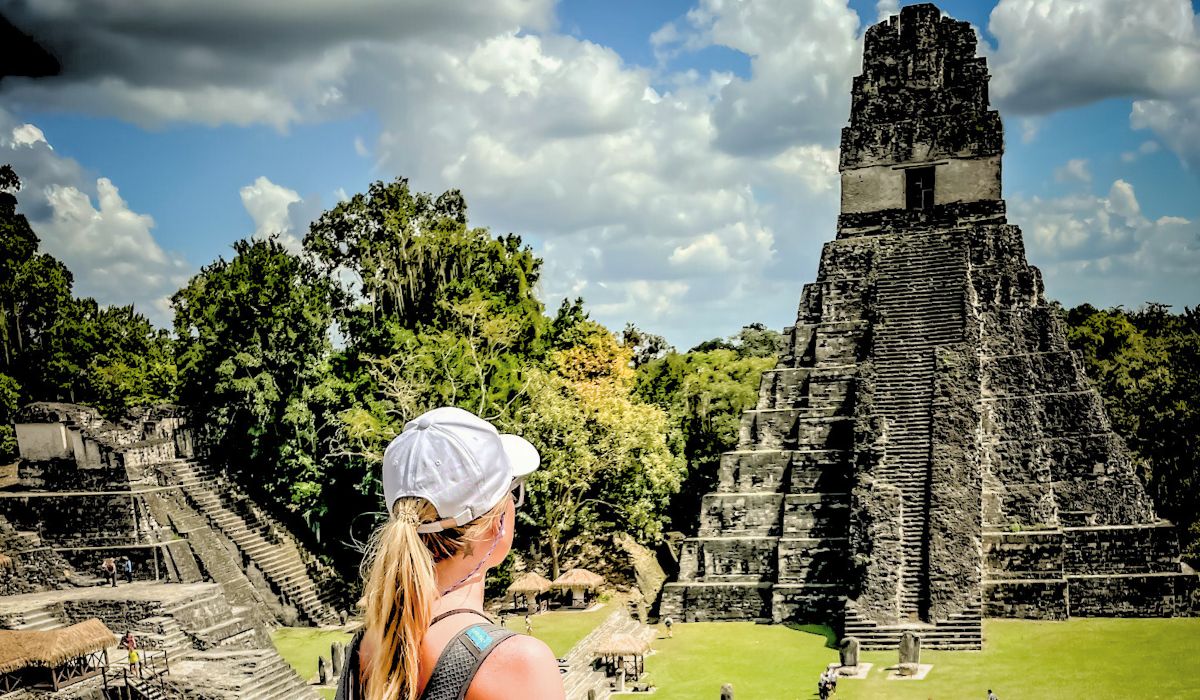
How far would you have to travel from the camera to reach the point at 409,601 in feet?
6.95

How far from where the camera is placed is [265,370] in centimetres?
2847

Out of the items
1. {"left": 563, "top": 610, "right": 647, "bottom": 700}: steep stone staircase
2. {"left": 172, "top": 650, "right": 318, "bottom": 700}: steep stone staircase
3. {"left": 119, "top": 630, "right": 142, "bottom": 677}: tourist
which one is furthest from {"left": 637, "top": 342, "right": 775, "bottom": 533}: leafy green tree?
{"left": 119, "top": 630, "right": 142, "bottom": 677}: tourist

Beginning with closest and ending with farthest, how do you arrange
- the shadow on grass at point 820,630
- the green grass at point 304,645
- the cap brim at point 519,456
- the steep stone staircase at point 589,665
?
1. the cap brim at point 519,456
2. the steep stone staircase at point 589,665
3. the shadow on grass at point 820,630
4. the green grass at point 304,645

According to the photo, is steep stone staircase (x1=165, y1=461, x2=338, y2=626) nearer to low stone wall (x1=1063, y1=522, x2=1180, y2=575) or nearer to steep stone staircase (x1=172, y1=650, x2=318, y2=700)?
steep stone staircase (x1=172, y1=650, x2=318, y2=700)

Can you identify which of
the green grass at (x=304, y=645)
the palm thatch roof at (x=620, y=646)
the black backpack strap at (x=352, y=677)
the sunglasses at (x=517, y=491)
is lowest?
the green grass at (x=304, y=645)

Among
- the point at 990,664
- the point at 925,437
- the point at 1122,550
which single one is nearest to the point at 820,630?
the point at 990,664

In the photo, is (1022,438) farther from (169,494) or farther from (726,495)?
(169,494)

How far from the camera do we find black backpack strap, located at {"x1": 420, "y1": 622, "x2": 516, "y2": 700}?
2016 mm

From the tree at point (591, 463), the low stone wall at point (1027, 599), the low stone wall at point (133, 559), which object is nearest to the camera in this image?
the low stone wall at point (1027, 599)

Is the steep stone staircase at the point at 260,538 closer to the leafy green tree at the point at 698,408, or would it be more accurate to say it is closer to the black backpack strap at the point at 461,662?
the leafy green tree at the point at 698,408

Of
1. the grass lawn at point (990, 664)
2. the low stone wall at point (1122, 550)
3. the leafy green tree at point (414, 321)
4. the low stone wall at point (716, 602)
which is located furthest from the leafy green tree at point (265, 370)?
the low stone wall at point (1122, 550)

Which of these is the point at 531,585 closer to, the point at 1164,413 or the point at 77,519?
the point at 77,519

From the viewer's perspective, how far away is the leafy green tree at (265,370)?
27844 mm

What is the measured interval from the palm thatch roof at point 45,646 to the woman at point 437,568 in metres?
17.4
